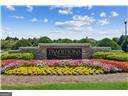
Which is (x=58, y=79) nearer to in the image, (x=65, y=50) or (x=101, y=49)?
(x=65, y=50)

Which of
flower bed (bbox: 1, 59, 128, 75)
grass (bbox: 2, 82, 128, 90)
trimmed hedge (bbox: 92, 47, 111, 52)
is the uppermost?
trimmed hedge (bbox: 92, 47, 111, 52)

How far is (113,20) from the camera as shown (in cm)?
1029

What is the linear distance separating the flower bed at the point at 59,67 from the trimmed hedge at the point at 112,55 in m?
0.07

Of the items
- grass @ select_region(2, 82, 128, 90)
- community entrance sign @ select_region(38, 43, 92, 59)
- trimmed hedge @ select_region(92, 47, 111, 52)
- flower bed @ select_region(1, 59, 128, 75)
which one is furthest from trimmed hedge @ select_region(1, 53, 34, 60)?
→ trimmed hedge @ select_region(92, 47, 111, 52)

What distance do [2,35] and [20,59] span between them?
517mm

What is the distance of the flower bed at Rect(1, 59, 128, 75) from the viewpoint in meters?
10.4

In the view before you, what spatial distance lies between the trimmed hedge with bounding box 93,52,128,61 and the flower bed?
68mm

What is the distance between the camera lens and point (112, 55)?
34.7 feet

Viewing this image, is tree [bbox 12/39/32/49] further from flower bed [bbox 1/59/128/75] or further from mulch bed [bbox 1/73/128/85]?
mulch bed [bbox 1/73/128/85]

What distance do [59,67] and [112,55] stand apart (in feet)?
2.79

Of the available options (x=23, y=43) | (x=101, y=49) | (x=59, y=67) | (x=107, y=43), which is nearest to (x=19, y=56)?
(x=23, y=43)

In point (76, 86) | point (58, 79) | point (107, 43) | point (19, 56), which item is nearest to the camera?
point (76, 86)

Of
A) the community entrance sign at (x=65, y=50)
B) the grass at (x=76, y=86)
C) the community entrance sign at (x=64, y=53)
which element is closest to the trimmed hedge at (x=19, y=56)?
the community entrance sign at (x=65, y=50)

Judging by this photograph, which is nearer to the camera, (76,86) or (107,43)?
(76,86)
